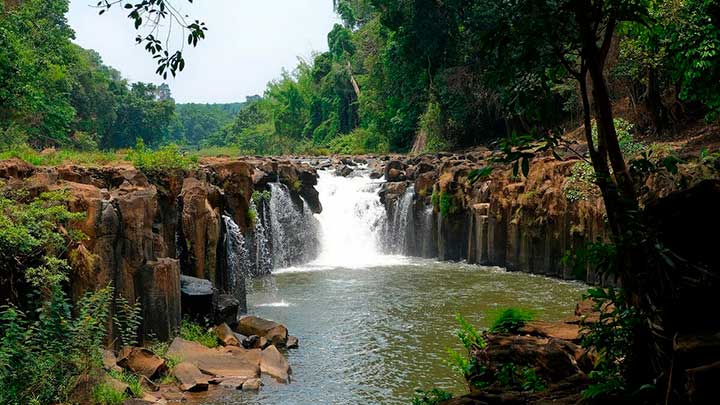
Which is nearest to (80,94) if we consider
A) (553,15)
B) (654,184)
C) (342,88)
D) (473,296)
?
(342,88)

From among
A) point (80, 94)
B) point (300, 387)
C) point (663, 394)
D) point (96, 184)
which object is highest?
point (80, 94)

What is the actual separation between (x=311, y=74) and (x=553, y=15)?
193 ft

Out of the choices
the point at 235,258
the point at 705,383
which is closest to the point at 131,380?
the point at 705,383

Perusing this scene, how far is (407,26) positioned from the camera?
32.7 meters

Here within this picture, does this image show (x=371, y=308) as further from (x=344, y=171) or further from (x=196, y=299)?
(x=344, y=171)

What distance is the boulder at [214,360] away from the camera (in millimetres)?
8984

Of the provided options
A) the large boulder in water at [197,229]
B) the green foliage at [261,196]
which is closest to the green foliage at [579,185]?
the large boulder in water at [197,229]

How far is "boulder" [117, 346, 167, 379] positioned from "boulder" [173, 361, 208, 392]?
0.21m

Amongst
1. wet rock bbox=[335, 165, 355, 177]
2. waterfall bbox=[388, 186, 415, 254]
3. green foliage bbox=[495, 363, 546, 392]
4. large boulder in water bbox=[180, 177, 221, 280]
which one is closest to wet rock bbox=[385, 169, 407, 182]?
waterfall bbox=[388, 186, 415, 254]

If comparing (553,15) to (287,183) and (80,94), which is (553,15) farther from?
(80,94)

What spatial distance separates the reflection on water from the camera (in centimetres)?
877

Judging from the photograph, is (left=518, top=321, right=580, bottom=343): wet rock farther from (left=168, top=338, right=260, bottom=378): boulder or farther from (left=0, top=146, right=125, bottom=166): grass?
(left=0, top=146, right=125, bottom=166): grass

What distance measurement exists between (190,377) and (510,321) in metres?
4.25

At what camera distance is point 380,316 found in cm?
1305
